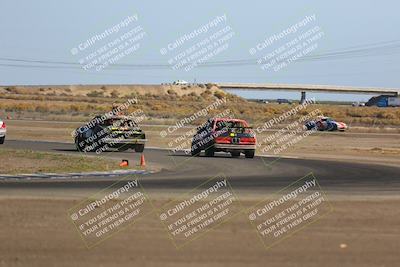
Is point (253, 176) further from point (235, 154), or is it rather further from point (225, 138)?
point (235, 154)

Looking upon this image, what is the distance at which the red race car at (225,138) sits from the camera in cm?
3064

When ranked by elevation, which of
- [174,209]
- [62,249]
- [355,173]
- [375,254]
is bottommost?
[355,173]

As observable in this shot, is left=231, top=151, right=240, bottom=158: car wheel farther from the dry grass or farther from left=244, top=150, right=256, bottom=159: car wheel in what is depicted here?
the dry grass

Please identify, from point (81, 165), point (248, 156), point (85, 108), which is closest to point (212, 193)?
point (81, 165)

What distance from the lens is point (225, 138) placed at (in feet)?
100

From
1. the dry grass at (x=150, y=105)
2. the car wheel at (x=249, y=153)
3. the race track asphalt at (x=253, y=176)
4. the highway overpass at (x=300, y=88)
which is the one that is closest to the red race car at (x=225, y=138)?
the car wheel at (x=249, y=153)

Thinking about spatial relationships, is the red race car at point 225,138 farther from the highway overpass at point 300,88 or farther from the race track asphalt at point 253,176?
the highway overpass at point 300,88

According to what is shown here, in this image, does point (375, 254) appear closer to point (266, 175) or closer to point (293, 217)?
point (293, 217)

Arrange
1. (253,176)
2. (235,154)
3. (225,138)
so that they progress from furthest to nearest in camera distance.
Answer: (235,154) < (225,138) < (253,176)

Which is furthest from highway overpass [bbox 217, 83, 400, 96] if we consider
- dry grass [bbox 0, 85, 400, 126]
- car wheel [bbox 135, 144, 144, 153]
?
car wheel [bbox 135, 144, 144, 153]

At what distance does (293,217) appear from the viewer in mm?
12547

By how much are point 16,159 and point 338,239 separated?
52.7 feet

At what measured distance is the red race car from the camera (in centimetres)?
3064

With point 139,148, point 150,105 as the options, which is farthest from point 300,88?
point 139,148
